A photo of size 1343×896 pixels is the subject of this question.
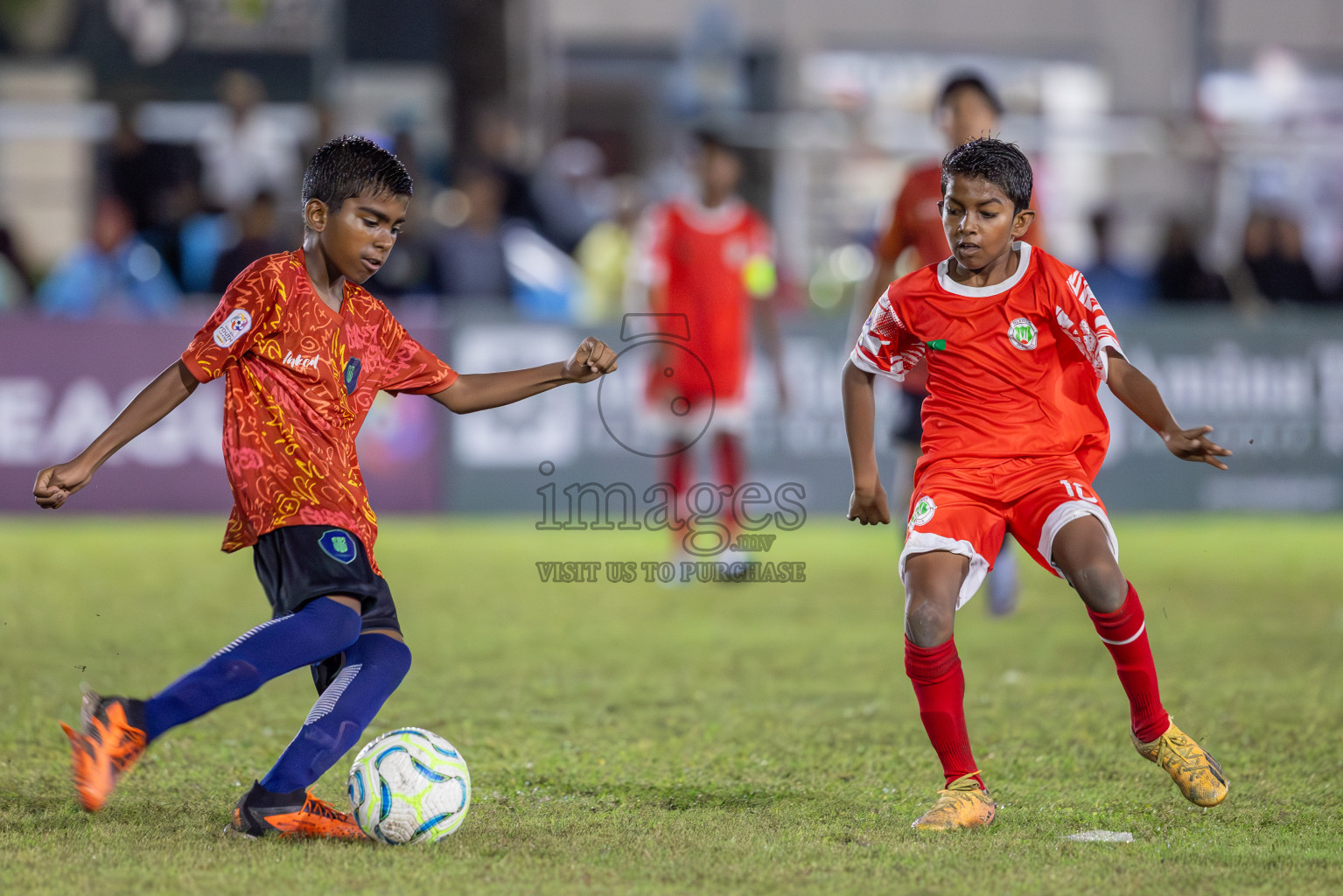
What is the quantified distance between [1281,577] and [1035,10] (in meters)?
14.3

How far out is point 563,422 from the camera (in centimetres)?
1192

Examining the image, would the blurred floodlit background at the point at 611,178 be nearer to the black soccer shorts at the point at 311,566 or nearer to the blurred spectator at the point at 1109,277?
A: the blurred spectator at the point at 1109,277

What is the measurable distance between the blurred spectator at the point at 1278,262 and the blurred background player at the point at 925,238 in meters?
7.51

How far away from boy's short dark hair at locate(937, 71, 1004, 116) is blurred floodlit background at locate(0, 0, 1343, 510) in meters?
0.69

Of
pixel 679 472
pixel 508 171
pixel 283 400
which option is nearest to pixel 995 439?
pixel 283 400

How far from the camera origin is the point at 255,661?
3.86 m

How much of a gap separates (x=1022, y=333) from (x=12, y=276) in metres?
10.8

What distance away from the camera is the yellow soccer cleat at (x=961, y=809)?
13.2ft

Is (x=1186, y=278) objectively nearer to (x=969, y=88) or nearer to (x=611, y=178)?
(x=969, y=88)

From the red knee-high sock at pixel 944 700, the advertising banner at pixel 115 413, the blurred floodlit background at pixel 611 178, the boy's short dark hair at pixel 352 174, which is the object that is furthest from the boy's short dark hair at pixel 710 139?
the red knee-high sock at pixel 944 700

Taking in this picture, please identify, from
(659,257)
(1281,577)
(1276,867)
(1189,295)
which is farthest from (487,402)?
(1189,295)

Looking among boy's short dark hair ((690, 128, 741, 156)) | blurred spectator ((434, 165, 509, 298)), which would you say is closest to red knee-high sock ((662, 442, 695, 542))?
boy's short dark hair ((690, 128, 741, 156))

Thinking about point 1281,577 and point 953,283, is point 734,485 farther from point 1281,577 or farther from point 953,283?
point 953,283

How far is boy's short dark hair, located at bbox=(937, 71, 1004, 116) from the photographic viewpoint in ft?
23.0
